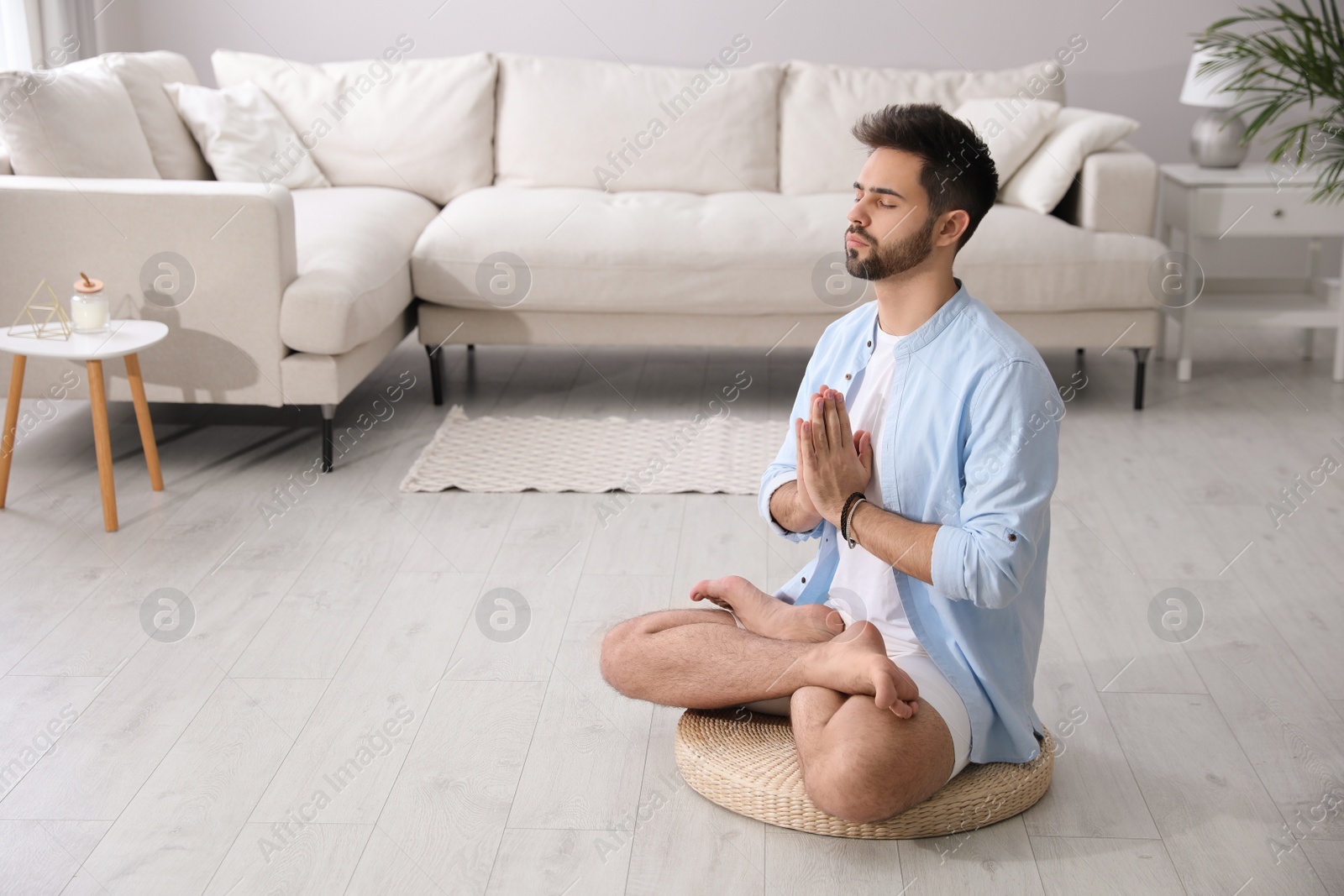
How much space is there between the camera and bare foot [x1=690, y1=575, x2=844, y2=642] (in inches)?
68.8

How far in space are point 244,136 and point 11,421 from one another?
1351 millimetres

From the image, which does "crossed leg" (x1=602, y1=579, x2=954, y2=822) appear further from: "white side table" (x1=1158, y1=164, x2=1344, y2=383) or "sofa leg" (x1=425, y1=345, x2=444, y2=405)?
"white side table" (x1=1158, y1=164, x2=1344, y2=383)

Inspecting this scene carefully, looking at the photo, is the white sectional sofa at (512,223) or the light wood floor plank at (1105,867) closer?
the light wood floor plank at (1105,867)

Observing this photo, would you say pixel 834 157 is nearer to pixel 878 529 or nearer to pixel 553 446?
pixel 553 446

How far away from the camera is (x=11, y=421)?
267 centimetres

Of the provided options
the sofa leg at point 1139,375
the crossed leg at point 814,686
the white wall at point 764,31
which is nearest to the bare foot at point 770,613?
the crossed leg at point 814,686

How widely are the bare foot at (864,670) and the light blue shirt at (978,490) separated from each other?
0.08m

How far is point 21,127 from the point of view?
2.95 meters

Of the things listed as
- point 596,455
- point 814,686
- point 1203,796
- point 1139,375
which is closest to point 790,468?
point 814,686

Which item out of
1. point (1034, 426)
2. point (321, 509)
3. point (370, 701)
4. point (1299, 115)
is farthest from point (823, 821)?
point (1299, 115)

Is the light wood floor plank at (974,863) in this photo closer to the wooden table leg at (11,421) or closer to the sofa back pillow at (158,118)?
the wooden table leg at (11,421)

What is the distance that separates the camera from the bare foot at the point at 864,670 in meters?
1.52

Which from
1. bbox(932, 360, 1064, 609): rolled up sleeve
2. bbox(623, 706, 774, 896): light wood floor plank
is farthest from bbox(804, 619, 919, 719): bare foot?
bbox(623, 706, 774, 896): light wood floor plank

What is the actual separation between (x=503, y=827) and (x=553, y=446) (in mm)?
1608
